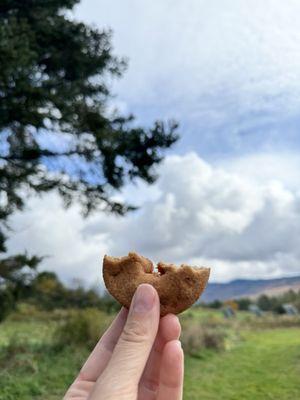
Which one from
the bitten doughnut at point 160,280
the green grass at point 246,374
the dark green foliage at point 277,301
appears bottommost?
the green grass at point 246,374

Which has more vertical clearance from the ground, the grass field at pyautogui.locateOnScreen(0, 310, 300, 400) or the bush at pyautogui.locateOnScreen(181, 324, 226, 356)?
the bush at pyautogui.locateOnScreen(181, 324, 226, 356)

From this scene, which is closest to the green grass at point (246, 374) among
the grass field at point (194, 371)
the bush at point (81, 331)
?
the grass field at point (194, 371)

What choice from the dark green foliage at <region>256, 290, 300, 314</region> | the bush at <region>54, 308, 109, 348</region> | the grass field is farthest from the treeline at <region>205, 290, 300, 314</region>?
the bush at <region>54, 308, 109, 348</region>

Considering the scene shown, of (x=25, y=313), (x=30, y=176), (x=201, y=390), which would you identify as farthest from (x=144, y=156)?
(x=25, y=313)

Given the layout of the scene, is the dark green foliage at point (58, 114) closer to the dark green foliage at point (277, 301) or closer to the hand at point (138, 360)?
the hand at point (138, 360)

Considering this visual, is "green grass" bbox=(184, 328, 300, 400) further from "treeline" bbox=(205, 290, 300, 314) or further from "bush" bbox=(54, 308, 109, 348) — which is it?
"treeline" bbox=(205, 290, 300, 314)

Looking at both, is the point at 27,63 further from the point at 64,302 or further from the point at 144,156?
the point at 64,302

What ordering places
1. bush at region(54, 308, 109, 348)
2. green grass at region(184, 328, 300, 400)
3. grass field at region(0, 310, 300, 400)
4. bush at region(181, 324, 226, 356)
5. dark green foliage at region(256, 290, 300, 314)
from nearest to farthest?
grass field at region(0, 310, 300, 400) → green grass at region(184, 328, 300, 400) → bush at region(54, 308, 109, 348) → bush at region(181, 324, 226, 356) → dark green foliage at region(256, 290, 300, 314)
